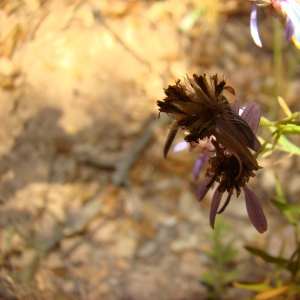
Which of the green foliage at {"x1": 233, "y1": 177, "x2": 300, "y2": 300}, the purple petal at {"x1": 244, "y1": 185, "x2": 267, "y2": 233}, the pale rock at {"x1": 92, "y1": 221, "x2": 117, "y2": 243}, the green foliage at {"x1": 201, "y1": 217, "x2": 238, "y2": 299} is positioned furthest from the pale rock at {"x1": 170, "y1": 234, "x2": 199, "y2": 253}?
the purple petal at {"x1": 244, "y1": 185, "x2": 267, "y2": 233}

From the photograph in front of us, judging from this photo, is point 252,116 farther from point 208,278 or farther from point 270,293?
point 208,278

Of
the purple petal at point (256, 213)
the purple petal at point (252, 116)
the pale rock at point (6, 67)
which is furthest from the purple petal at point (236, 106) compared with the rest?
the pale rock at point (6, 67)

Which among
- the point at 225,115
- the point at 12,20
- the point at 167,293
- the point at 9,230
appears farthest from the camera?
the point at 167,293

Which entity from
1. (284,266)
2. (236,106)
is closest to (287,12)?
(236,106)

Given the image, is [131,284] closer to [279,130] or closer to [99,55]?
[279,130]

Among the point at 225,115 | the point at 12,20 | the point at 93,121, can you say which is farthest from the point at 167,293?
the point at 12,20

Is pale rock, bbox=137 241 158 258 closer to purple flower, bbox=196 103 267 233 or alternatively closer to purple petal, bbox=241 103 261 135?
purple flower, bbox=196 103 267 233
